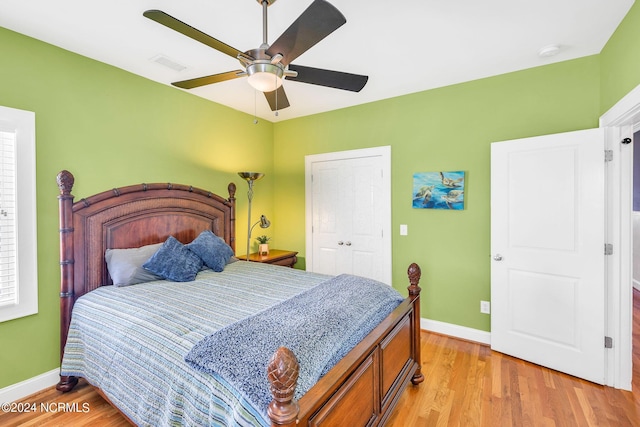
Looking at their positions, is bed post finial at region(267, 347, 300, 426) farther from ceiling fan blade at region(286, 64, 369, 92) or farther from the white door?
the white door

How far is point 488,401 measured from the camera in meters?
2.11

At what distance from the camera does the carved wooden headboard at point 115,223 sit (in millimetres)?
2295

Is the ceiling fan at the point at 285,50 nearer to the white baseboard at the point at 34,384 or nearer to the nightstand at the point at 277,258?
the nightstand at the point at 277,258

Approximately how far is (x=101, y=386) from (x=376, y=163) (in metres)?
3.14

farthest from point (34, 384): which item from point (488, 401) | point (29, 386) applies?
point (488, 401)

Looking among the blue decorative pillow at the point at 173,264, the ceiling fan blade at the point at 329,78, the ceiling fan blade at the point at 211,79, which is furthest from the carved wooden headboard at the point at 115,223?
the ceiling fan blade at the point at 329,78

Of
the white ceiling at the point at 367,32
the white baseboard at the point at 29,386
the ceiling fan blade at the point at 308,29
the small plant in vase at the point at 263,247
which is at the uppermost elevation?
the white ceiling at the point at 367,32

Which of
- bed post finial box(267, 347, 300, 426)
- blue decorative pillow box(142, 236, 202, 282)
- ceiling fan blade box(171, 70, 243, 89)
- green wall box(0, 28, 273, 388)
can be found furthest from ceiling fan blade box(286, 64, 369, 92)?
green wall box(0, 28, 273, 388)

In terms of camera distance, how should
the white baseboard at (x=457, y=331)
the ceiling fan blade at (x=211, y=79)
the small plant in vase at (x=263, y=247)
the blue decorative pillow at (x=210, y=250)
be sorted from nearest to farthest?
1. the ceiling fan blade at (x=211, y=79)
2. the blue decorative pillow at (x=210, y=250)
3. the white baseboard at (x=457, y=331)
4. the small plant in vase at (x=263, y=247)

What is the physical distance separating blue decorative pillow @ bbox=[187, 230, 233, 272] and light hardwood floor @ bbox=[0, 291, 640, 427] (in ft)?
4.09

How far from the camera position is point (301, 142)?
4.16 m

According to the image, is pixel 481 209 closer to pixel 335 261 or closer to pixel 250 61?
pixel 335 261

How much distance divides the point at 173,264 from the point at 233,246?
1.16m

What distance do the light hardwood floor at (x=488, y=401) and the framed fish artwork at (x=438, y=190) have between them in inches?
59.4
